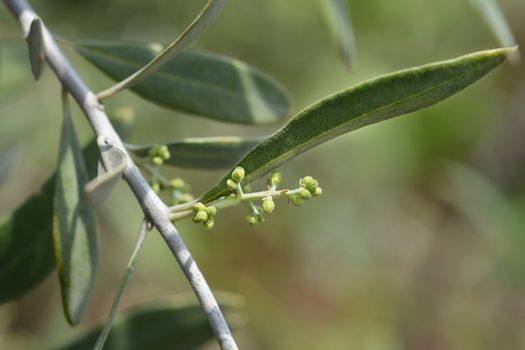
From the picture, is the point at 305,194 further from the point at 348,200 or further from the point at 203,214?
the point at 348,200

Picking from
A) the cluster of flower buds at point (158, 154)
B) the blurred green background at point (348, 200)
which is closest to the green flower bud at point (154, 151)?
the cluster of flower buds at point (158, 154)

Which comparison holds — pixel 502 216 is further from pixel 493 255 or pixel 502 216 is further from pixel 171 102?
pixel 171 102

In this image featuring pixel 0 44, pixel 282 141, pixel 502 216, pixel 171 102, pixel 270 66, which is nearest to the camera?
pixel 282 141

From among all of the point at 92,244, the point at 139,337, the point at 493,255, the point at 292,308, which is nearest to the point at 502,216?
the point at 493,255

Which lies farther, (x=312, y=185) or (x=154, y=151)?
(x=154, y=151)

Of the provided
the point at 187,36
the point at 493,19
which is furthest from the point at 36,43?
the point at 493,19

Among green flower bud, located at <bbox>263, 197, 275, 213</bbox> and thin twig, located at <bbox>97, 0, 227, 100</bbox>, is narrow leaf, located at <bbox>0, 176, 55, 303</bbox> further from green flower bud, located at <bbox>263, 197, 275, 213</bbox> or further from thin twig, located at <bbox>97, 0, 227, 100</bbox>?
green flower bud, located at <bbox>263, 197, 275, 213</bbox>
